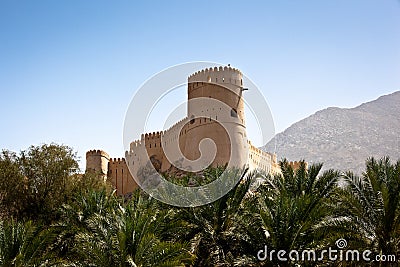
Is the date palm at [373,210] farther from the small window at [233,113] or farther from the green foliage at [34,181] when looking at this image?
the small window at [233,113]

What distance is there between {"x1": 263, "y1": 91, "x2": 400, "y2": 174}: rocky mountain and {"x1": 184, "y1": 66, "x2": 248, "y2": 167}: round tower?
220 ft

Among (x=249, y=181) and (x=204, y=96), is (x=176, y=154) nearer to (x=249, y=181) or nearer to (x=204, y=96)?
(x=204, y=96)

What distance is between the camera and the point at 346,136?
122500mm

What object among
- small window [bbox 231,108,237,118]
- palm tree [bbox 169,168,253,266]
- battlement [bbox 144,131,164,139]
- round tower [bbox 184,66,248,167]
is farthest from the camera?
battlement [bbox 144,131,164,139]

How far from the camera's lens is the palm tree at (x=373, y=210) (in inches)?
474

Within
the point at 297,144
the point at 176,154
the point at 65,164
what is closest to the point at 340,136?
the point at 297,144

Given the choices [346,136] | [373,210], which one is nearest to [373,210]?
[373,210]

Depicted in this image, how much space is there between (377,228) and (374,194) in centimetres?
84

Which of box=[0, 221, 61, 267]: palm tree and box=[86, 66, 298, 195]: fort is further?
box=[86, 66, 298, 195]: fort

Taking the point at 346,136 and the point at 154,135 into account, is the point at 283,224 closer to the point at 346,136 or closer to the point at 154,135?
the point at 154,135

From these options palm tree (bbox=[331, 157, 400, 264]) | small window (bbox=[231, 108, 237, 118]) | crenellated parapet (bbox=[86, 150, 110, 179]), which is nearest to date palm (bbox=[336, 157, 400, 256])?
palm tree (bbox=[331, 157, 400, 264])

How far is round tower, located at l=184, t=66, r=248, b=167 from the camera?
30.2m

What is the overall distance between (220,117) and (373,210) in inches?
730

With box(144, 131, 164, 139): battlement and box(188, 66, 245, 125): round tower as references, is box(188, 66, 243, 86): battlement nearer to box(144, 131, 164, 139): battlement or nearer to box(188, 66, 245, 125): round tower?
box(188, 66, 245, 125): round tower
